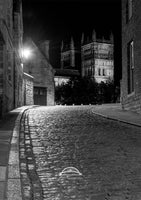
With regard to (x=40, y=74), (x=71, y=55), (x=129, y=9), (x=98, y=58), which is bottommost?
(x=40, y=74)

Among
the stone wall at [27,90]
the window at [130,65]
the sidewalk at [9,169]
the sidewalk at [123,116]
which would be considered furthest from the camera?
the stone wall at [27,90]

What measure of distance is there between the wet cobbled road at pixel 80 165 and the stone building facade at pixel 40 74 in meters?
37.5

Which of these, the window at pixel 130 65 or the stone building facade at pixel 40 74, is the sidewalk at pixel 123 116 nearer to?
the window at pixel 130 65

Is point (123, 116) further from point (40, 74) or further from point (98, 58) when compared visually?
point (98, 58)

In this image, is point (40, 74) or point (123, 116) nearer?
point (123, 116)

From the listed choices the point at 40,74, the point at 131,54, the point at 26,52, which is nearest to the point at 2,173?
the point at 131,54

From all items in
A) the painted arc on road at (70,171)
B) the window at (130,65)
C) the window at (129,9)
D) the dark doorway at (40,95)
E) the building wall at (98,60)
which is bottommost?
the painted arc on road at (70,171)

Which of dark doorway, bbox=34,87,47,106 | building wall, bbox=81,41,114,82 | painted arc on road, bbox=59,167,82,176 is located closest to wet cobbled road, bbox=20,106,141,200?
painted arc on road, bbox=59,167,82,176

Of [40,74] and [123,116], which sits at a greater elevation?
[40,74]

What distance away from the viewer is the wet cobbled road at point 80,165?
571cm

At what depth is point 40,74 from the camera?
50031mm

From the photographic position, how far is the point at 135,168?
7.08 meters

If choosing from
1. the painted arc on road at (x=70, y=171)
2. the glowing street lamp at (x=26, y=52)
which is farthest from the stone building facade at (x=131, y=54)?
the glowing street lamp at (x=26, y=52)

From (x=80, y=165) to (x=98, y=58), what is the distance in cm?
17887
